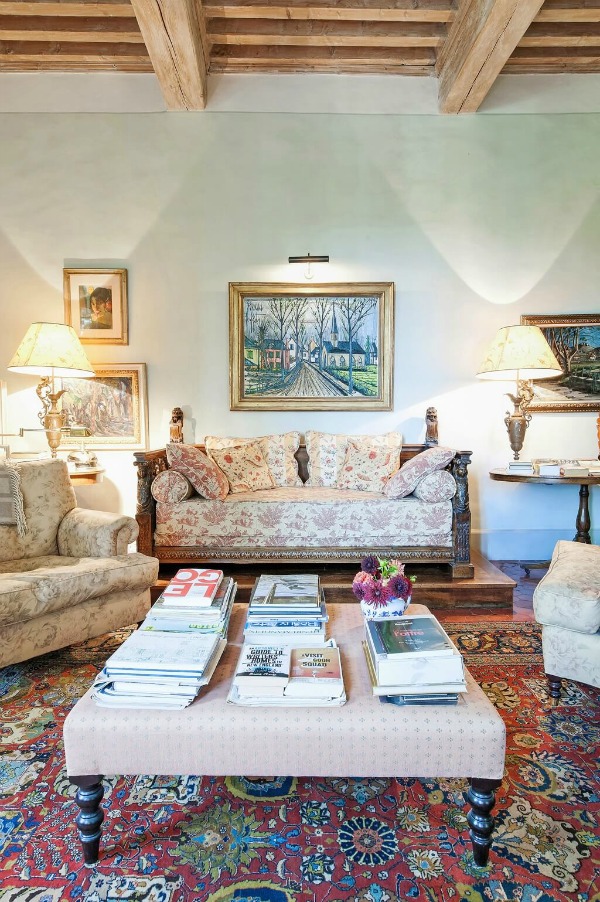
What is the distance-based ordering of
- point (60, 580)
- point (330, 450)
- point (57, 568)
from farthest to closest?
point (330, 450)
point (57, 568)
point (60, 580)

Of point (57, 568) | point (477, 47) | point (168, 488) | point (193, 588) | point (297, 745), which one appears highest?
point (477, 47)

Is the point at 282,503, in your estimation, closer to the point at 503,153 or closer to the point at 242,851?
the point at 242,851

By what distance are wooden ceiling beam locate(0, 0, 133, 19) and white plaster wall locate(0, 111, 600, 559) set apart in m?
0.65

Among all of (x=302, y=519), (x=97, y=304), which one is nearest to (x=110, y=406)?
(x=97, y=304)

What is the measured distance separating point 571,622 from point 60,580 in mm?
2098

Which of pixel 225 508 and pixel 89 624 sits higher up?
pixel 225 508

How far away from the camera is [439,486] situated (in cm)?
312

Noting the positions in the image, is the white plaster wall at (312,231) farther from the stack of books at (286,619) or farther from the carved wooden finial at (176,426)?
the stack of books at (286,619)

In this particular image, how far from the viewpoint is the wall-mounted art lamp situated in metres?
3.80

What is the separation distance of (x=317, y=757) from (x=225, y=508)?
206cm

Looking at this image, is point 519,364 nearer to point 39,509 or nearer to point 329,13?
point 329,13

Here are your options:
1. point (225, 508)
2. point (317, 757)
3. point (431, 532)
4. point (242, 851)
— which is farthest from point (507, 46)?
point (242, 851)

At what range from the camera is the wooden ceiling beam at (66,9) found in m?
3.17

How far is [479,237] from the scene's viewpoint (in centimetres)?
393
